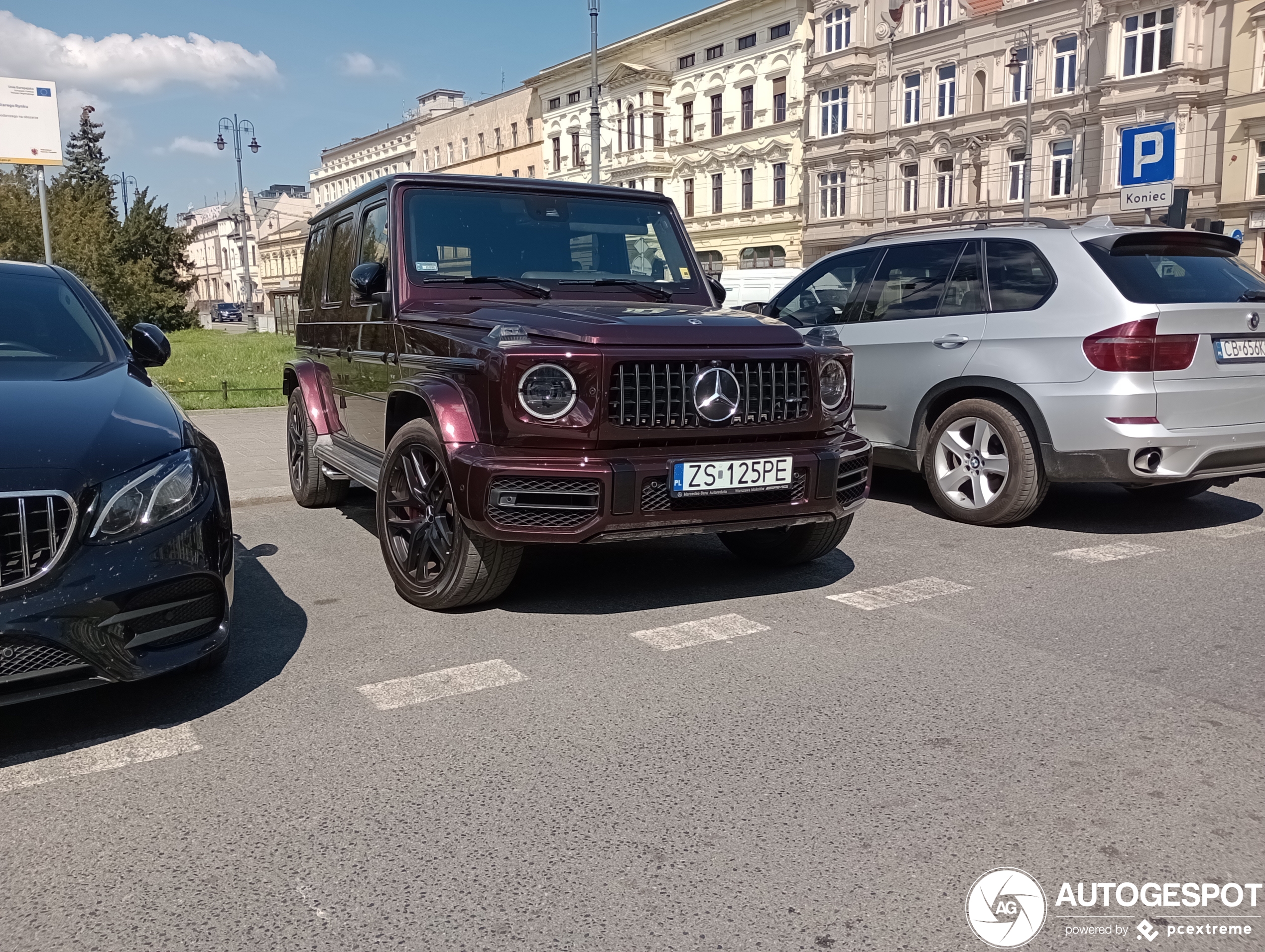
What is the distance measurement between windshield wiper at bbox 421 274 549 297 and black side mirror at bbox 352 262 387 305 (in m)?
0.25

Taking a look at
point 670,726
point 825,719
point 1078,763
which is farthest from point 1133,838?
point 670,726

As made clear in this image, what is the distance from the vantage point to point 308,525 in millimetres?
6871

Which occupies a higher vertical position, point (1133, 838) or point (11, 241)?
point (11, 241)

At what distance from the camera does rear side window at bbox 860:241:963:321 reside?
693 cm

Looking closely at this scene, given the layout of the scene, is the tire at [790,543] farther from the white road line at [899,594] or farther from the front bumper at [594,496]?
the front bumper at [594,496]

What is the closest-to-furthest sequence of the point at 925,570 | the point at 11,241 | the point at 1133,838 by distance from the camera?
the point at 1133,838 < the point at 925,570 < the point at 11,241

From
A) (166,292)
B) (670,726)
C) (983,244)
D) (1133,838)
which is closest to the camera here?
(1133,838)

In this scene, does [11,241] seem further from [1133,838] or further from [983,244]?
[1133,838]

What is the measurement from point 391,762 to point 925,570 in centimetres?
317

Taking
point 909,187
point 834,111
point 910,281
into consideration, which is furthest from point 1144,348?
point 834,111

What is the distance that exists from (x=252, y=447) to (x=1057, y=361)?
715 centimetres

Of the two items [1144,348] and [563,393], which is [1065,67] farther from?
[563,393]

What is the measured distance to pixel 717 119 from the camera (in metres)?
55.5

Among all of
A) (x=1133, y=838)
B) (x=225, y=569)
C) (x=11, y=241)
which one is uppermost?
(x=11, y=241)
